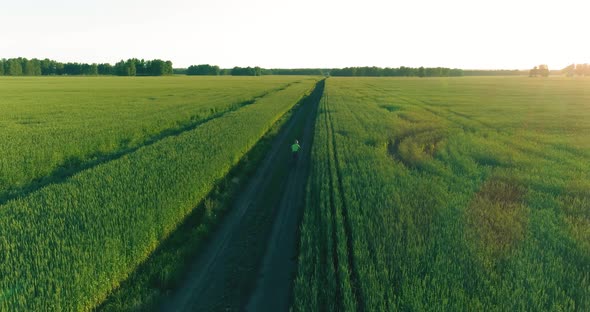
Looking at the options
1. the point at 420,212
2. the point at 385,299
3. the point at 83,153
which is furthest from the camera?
the point at 83,153

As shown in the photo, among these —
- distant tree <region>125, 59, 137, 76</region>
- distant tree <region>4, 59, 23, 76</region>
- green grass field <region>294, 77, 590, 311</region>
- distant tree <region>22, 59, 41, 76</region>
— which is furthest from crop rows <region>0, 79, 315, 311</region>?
distant tree <region>22, 59, 41, 76</region>

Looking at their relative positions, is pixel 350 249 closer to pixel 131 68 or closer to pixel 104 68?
pixel 131 68

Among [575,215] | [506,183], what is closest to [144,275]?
[575,215]

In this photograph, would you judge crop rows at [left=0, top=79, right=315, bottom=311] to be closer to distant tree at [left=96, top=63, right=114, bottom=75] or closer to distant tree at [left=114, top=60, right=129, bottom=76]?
distant tree at [left=114, top=60, right=129, bottom=76]

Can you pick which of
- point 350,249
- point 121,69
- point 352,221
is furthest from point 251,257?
point 121,69

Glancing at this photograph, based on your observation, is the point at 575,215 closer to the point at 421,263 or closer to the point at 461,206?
the point at 461,206

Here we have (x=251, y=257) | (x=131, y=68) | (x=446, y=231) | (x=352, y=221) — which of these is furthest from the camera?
(x=131, y=68)

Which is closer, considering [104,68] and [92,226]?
[92,226]
